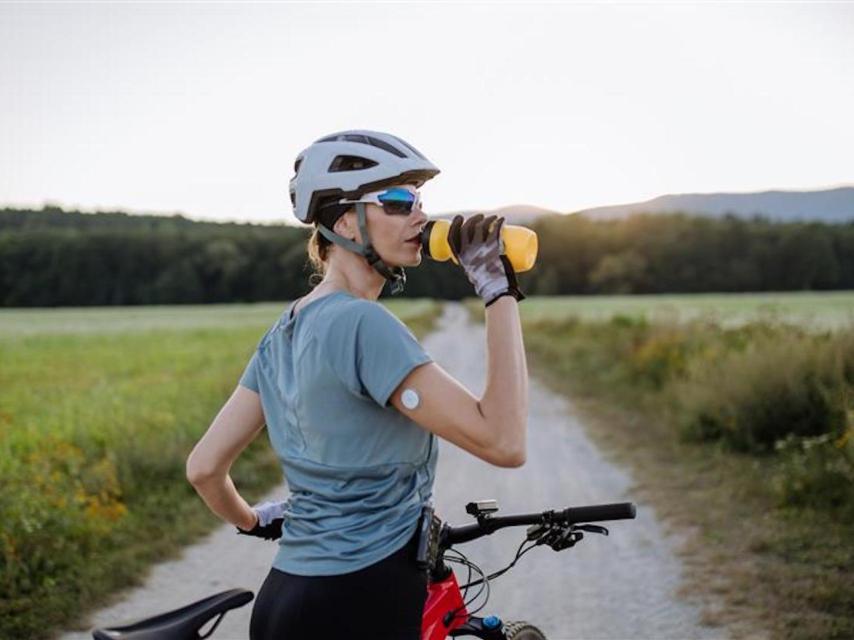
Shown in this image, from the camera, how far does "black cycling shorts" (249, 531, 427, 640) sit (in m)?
2.00

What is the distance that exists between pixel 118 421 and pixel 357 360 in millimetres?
8080

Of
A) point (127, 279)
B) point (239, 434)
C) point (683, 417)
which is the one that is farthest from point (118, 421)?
point (127, 279)

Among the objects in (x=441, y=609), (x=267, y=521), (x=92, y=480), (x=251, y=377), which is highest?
(x=251, y=377)

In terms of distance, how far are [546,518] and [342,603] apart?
→ 0.61 meters

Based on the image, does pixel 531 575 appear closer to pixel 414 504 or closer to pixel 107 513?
pixel 107 513

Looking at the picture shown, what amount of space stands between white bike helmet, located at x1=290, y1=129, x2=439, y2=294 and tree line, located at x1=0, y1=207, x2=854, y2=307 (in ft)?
66.4

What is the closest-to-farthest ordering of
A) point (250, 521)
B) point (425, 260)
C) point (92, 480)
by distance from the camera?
point (250, 521) < point (92, 480) < point (425, 260)

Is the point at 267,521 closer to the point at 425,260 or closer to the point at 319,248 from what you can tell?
the point at 319,248

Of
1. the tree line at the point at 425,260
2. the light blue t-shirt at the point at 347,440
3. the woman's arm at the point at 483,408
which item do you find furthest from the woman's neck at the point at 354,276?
the tree line at the point at 425,260

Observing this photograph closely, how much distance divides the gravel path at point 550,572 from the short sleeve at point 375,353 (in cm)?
340

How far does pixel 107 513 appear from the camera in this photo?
22.0ft

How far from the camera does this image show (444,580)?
7.97 ft

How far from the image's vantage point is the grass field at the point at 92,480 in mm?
5484

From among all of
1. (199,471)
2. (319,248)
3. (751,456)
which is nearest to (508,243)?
(319,248)
